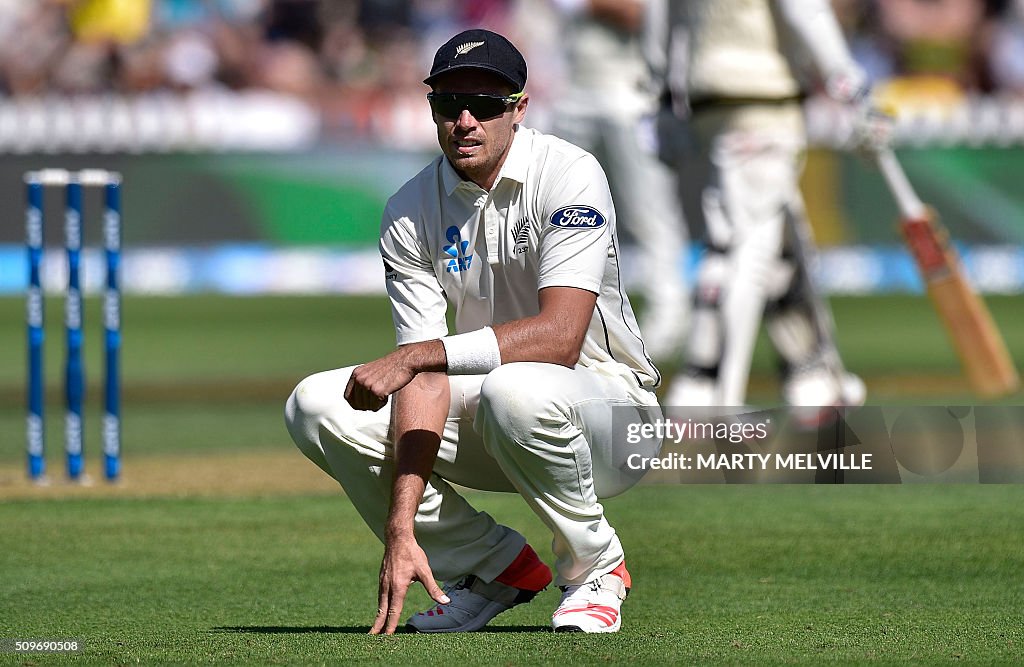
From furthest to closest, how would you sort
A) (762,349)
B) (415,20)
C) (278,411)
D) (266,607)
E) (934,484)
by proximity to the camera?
(415,20), (762,349), (278,411), (934,484), (266,607)

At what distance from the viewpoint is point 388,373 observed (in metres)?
4.08

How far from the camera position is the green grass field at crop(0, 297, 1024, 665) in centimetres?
409

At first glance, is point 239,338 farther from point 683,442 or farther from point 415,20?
point 683,442

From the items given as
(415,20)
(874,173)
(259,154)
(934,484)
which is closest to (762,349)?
(874,173)

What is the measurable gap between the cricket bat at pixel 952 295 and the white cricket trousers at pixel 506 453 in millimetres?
3629

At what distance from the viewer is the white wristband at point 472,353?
4.18 m

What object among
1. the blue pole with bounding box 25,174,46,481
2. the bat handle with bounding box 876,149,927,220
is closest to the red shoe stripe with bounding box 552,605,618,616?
the blue pole with bounding box 25,174,46,481

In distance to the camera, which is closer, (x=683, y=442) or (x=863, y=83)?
(x=683, y=442)

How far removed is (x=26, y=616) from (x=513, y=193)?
5.29 ft

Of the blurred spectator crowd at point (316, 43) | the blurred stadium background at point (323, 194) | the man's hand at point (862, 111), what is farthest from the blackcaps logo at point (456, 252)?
the blurred spectator crowd at point (316, 43)

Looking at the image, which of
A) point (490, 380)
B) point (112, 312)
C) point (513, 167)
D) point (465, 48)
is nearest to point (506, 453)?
point (490, 380)

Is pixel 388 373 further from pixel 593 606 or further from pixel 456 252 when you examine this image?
pixel 593 606

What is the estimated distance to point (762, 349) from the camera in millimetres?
13164

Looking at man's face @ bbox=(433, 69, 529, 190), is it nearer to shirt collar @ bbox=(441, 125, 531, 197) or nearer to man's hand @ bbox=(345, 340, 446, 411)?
shirt collar @ bbox=(441, 125, 531, 197)
